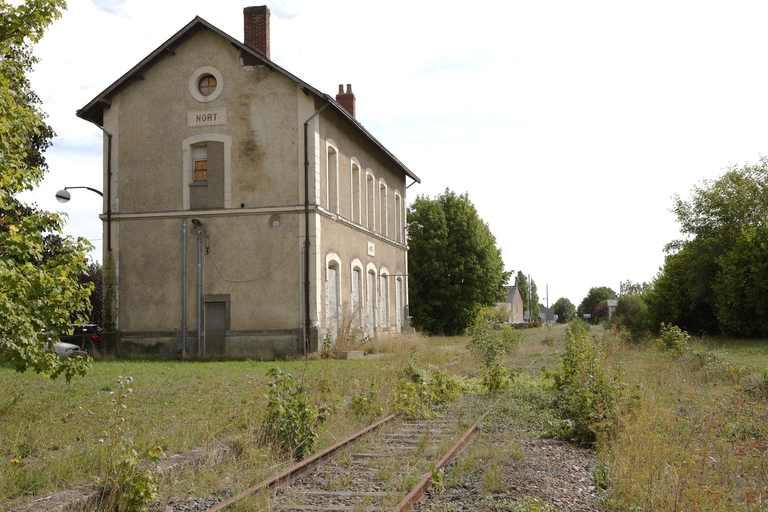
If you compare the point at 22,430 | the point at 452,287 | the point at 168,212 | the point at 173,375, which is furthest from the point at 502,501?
the point at 452,287

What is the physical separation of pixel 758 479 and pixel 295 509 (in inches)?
158

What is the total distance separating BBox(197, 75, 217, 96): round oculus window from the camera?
74.0ft

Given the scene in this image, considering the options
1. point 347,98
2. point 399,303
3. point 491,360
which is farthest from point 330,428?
point 399,303

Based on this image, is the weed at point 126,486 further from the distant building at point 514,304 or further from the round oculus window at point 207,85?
the distant building at point 514,304

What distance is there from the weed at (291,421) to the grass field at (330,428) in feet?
0.65

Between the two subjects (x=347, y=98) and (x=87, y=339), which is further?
(x=347, y=98)

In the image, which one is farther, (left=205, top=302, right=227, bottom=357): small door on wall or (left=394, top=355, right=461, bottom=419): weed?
(left=205, top=302, right=227, bottom=357): small door on wall

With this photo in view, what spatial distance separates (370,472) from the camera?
7121 millimetres

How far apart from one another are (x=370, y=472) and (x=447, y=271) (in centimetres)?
4267

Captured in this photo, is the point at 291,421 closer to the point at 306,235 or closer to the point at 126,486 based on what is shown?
the point at 126,486

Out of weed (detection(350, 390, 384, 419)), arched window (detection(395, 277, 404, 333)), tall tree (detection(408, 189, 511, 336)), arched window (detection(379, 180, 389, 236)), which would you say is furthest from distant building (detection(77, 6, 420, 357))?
tall tree (detection(408, 189, 511, 336))

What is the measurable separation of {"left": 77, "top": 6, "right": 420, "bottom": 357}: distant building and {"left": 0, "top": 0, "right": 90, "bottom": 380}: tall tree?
1194cm

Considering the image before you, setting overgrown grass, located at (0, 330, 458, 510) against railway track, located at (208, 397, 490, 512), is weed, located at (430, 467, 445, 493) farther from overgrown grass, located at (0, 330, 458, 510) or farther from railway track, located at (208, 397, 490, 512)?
overgrown grass, located at (0, 330, 458, 510)

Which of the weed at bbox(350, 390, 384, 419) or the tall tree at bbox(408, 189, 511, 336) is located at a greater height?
the tall tree at bbox(408, 189, 511, 336)
